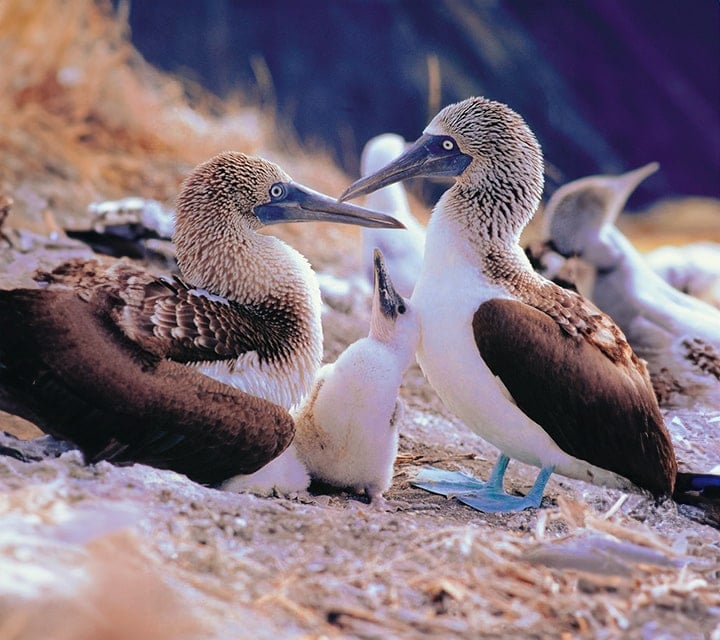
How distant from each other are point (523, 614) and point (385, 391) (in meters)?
1.64

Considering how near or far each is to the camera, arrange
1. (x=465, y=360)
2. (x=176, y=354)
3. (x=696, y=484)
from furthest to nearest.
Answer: (x=696, y=484), (x=465, y=360), (x=176, y=354)

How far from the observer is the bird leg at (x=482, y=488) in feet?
14.9

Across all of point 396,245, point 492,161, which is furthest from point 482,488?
point 396,245

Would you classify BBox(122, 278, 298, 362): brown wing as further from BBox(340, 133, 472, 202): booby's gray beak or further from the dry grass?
the dry grass

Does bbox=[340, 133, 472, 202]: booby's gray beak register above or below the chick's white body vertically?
above

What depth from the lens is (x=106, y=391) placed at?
12.9 ft

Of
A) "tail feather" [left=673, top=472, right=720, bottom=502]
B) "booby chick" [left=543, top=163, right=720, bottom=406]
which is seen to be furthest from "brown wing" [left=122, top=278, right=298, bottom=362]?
"booby chick" [left=543, top=163, right=720, bottom=406]

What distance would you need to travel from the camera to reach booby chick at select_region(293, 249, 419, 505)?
4.48 meters

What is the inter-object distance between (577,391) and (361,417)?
92cm

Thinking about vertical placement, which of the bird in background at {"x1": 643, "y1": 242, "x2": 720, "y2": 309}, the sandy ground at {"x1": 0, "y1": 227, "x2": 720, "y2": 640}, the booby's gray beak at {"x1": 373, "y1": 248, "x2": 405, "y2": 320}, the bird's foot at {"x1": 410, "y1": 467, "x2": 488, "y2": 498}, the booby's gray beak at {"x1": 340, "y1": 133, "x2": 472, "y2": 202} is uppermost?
the bird in background at {"x1": 643, "y1": 242, "x2": 720, "y2": 309}

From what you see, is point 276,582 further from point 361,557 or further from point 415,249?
point 415,249

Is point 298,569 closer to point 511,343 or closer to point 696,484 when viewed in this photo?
point 511,343

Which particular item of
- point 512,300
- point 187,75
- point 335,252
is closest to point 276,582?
point 512,300

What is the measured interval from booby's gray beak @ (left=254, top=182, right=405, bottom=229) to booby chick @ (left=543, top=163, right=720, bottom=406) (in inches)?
83.7
